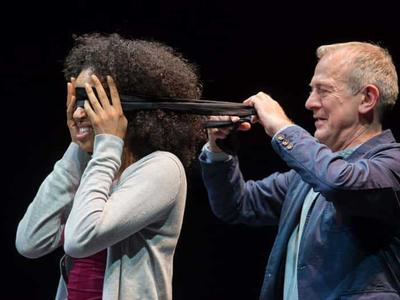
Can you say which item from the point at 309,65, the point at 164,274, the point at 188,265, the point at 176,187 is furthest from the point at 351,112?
the point at 188,265

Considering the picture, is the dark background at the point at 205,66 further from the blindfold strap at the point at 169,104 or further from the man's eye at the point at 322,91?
the blindfold strap at the point at 169,104

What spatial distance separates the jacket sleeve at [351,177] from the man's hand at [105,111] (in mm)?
401

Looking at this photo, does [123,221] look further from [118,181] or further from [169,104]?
[169,104]

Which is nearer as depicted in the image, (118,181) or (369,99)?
(118,181)

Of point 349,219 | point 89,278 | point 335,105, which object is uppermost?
point 335,105

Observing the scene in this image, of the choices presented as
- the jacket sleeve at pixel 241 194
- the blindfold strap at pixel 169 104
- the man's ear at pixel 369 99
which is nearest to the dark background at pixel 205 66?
the jacket sleeve at pixel 241 194

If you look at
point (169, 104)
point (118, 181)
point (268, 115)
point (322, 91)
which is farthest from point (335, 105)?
point (118, 181)

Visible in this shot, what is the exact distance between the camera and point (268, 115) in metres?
1.78

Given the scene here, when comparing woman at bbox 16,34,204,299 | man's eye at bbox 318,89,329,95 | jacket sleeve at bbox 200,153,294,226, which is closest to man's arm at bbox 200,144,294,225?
jacket sleeve at bbox 200,153,294,226

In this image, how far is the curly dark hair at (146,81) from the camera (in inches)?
67.2

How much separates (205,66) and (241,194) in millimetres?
984

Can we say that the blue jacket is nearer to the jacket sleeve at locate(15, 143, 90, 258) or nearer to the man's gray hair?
the man's gray hair

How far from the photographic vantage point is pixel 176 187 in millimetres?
1599

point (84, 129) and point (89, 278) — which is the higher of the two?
point (84, 129)
